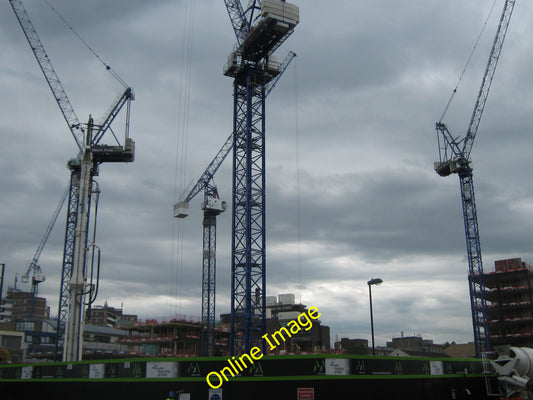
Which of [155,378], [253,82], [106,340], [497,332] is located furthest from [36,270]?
[155,378]

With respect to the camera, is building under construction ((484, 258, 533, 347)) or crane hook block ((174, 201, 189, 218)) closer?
crane hook block ((174, 201, 189, 218))

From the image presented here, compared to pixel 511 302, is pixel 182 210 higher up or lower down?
higher up

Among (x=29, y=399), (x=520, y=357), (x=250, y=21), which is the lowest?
(x=29, y=399)

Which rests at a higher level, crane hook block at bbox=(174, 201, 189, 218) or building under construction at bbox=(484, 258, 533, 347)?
crane hook block at bbox=(174, 201, 189, 218)

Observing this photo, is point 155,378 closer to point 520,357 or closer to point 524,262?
point 520,357

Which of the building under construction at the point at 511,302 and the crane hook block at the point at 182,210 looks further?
the building under construction at the point at 511,302

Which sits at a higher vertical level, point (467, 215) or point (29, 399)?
point (467, 215)

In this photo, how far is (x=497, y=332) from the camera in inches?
4668

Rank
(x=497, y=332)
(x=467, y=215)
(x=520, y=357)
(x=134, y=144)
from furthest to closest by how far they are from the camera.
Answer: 1. (x=497, y=332)
2. (x=467, y=215)
3. (x=134, y=144)
4. (x=520, y=357)

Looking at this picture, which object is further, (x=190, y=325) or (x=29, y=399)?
(x=190, y=325)

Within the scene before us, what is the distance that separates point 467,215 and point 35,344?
3926 inches

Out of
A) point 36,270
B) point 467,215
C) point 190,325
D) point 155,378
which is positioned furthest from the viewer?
point 36,270

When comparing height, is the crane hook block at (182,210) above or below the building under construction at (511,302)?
above

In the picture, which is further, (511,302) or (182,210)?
(511,302)
